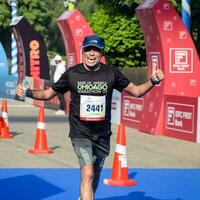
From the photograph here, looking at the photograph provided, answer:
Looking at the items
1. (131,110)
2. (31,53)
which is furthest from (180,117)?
(31,53)

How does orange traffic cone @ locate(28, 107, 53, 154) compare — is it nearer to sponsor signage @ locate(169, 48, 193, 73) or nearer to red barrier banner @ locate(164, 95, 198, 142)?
red barrier banner @ locate(164, 95, 198, 142)

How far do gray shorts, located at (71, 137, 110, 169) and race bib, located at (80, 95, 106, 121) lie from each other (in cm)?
23

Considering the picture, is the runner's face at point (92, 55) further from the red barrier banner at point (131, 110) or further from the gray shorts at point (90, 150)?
the red barrier banner at point (131, 110)

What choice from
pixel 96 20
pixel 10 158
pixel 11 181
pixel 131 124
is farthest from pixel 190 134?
pixel 96 20

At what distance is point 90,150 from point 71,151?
262 inches

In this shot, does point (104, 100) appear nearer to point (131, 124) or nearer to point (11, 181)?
point (11, 181)

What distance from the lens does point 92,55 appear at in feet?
22.7

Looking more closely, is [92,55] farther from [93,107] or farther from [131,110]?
[131,110]

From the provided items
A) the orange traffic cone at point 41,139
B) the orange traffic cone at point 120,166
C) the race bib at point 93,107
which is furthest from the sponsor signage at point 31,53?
the race bib at point 93,107

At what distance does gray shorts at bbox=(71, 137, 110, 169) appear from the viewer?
701 cm

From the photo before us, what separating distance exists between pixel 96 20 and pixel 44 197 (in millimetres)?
30148

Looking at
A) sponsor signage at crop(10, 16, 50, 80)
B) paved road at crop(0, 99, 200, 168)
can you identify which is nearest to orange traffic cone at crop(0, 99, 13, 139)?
paved road at crop(0, 99, 200, 168)

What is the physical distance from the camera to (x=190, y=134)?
15.7 metres

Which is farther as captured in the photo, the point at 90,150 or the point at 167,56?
the point at 167,56
